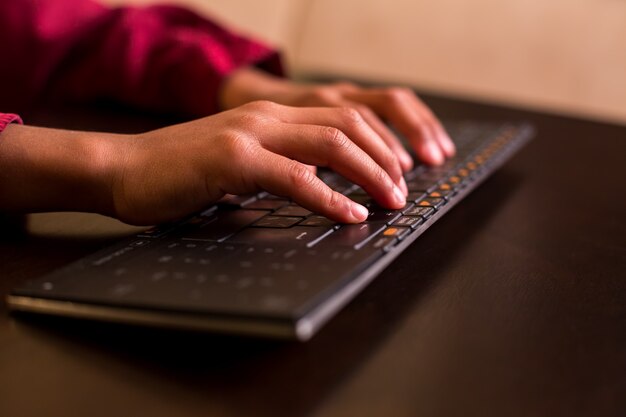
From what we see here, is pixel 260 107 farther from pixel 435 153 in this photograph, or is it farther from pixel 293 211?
pixel 435 153

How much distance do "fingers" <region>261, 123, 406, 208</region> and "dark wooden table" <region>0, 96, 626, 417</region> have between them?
47 mm

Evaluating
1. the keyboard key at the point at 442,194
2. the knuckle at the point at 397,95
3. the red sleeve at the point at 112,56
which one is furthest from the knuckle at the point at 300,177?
the red sleeve at the point at 112,56

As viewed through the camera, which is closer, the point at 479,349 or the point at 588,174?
the point at 479,349

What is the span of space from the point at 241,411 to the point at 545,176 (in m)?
0.55

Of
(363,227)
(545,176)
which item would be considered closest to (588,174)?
(545,176)

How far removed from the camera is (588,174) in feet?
2.61

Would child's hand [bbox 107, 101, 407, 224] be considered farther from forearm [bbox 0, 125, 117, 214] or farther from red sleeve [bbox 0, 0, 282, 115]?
red sleeve [bbox 0, 0, 282, 115]

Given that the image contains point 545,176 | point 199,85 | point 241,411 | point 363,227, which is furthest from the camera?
point 199,85

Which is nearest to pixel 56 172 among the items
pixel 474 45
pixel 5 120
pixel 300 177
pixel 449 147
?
pixel 5 120

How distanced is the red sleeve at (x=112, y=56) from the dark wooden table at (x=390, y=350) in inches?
18.1

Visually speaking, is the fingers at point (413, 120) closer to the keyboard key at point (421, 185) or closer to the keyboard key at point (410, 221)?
the keyboard key at point (421, 185)

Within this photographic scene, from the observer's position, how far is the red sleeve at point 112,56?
992 millimetres

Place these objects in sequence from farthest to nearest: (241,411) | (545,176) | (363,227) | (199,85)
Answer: (199,85)
(545,176)
(363,227)
(241,411)

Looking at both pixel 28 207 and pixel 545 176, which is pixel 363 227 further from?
pixel 545 176
